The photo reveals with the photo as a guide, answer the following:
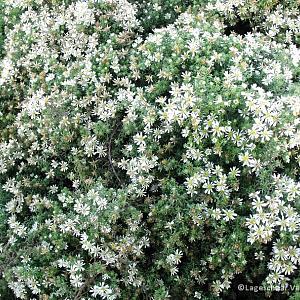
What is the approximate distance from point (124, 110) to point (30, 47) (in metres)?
1.49

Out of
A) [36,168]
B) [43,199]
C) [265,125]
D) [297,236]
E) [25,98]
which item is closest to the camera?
[297,236]

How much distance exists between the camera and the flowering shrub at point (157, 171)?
366 cm

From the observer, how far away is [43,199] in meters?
4.16

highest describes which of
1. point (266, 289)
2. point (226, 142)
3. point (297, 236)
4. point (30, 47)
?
point (30, 47)

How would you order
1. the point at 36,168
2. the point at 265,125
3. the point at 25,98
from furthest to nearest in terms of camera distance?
the point at 25,98 < the point at 36,168 < the point at 265,125

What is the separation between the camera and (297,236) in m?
3.45

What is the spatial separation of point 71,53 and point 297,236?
2737mm

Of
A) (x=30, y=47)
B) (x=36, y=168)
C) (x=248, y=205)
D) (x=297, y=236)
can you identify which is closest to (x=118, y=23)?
(x=30, y=47)

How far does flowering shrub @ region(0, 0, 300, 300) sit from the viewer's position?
3660 millimetres

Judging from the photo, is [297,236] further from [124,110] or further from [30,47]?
[30,47]

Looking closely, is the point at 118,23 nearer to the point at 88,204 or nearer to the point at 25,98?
the point at 25,98

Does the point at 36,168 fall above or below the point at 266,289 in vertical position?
above

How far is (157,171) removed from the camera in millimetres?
3957

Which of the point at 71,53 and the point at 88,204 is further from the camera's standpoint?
the point at 71,53
